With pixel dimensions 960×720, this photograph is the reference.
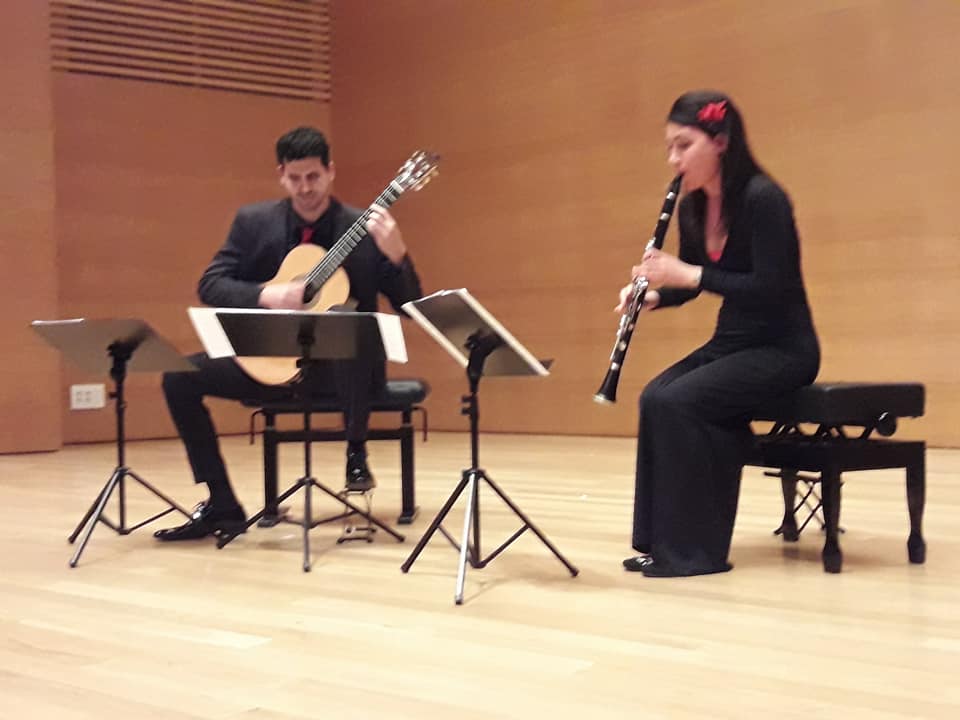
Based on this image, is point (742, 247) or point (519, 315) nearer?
point (742, 247)

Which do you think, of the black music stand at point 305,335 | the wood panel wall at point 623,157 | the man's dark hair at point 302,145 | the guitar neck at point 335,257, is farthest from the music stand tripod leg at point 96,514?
the wood panel wall at point 623,157

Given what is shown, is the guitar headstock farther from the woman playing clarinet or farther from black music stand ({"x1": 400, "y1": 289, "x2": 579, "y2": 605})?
the woman playing clarinet

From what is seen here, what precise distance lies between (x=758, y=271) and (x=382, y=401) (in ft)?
4.45

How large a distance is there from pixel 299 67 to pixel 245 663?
6492 mm

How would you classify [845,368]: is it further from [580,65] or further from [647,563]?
[647,563]

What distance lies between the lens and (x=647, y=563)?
9.62 ft

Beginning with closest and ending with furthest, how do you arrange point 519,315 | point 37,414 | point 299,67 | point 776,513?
point 776,513 < point 37,414 < point 519,315 < point 299,67

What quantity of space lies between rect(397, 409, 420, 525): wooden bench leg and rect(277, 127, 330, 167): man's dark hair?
2.84ft

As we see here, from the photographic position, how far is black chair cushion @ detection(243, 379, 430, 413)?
12.1 feet

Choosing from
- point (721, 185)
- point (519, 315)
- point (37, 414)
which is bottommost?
point (37, 414)

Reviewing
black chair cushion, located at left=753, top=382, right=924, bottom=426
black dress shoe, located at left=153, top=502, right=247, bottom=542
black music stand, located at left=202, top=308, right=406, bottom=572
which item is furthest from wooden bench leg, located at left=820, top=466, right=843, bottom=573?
black dress shoe, located at left=153, top=502, right=247, bottom=542

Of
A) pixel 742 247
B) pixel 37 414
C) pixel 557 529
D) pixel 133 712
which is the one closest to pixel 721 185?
pixel 742 247

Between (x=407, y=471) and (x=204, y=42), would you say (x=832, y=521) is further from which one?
(x=204, y=42)

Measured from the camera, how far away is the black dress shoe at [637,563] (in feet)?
9.63
